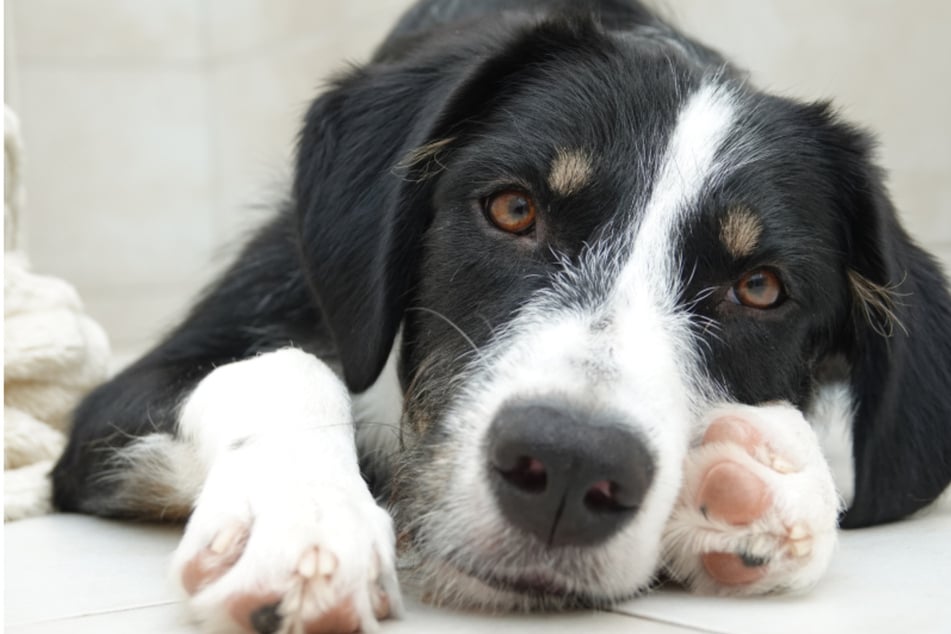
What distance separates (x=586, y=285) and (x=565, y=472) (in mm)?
406

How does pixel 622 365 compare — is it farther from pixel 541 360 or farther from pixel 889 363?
pixel 889 363

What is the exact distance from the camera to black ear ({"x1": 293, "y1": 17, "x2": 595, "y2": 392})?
6.11ft

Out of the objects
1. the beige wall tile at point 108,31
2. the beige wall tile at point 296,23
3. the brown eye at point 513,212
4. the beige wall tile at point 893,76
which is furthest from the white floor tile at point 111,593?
the beige wall tile at point 108,31

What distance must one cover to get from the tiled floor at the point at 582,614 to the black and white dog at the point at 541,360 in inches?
1.8

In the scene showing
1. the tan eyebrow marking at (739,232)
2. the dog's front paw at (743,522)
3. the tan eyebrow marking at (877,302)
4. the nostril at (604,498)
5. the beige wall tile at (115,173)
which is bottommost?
the beige wall tile at (115,173)

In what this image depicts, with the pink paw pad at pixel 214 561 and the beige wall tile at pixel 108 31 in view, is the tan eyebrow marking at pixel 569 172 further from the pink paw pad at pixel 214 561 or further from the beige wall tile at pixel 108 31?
the beige wall tile at pixel 108 31

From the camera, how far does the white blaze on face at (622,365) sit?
139cm

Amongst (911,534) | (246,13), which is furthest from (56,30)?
(911,534)

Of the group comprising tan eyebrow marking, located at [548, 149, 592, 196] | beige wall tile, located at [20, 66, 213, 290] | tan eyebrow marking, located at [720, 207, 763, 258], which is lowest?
beige wall tile, located at [20, 66, 213, 290]

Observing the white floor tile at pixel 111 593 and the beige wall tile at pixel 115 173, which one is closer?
the white floor tile at pixel 111 593

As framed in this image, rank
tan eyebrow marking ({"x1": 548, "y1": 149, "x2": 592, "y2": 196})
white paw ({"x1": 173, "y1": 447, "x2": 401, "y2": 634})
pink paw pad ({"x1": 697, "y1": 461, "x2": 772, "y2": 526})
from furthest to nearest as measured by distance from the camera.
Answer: tan eyebrow marking ({"x1": 548, "y1": 149, "x2": 592, "y2": 196})
pink paw pad ({"x1": 697, "y1": 461, "x2": 772, "y2": 526})
white paw ({"x1": 173, "y1": 447, "x2": 401, "y2": 634})

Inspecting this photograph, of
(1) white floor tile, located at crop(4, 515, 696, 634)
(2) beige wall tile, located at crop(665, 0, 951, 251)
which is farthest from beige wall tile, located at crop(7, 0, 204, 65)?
(1) white floor tile, located at crop(4, 515, 696, 634)

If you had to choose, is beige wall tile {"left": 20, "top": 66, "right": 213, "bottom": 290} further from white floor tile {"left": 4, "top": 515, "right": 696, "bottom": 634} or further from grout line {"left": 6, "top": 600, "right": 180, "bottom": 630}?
grout line {"left": 6, "top": 600, "right": 180, "bottom": 630}

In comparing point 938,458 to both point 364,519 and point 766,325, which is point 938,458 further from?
point 364,519
